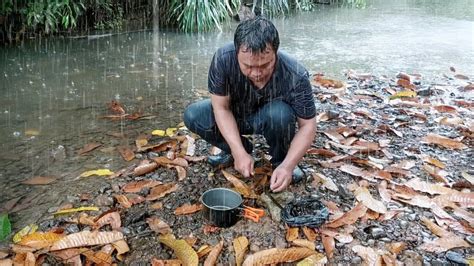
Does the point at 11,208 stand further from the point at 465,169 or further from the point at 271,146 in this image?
the point at 465,169

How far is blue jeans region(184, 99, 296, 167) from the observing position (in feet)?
9.43

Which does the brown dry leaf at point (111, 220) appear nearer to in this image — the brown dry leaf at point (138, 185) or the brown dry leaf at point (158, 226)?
the brown dry leaf at point (158, 226)

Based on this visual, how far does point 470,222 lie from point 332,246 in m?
0.91

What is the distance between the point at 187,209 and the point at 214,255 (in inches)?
18.7

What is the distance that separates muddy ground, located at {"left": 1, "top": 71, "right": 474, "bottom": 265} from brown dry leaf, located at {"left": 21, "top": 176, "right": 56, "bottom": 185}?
42mm

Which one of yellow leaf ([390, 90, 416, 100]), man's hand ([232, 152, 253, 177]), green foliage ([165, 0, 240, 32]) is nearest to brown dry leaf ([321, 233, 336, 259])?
man's hand ([232, 152, 253, 177])

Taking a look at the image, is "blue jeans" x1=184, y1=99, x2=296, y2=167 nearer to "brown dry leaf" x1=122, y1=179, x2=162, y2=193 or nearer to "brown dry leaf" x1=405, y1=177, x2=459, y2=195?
"brown dry leaf" x1=122, y1=179, x2=162, y2=193

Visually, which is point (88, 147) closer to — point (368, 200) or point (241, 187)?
point (241, 187)

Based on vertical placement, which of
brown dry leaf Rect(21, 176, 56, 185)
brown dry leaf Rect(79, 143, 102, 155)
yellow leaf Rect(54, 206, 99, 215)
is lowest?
yellow leaf Rect(54, 206, 99, 215)

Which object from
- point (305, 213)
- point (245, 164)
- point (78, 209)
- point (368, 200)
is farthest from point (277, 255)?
point (78, 209)

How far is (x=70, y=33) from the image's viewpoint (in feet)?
24.4

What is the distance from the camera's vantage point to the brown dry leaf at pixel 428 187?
119 inches

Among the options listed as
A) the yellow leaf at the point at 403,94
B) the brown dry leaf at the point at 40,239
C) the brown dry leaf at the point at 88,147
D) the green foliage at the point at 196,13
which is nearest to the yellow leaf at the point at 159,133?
the brown dry leaf at the point at 88,147

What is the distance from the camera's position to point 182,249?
2.45m
